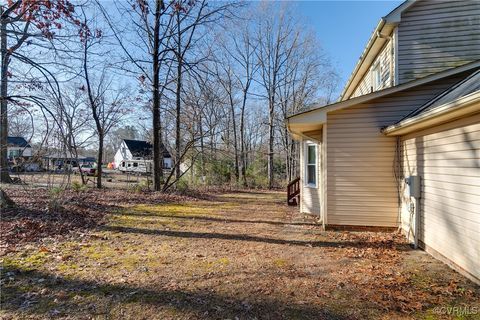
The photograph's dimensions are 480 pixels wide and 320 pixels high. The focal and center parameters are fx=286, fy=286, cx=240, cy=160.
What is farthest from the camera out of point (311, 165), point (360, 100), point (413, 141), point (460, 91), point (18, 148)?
point (311, 165)

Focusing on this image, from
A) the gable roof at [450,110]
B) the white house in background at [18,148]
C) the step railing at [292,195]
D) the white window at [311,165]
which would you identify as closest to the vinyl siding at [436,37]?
the gable roof at [450,110]

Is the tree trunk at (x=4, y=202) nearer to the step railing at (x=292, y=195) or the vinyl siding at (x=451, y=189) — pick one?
the step railing at (x=292, y=195)

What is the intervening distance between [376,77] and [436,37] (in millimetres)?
2161

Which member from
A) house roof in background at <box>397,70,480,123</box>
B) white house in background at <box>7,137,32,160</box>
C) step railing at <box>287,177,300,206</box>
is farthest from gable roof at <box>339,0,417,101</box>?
white house in background at <box>7,137,32,160</box>

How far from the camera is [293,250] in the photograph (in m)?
5.45

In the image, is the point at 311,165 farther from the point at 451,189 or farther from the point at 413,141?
the point at 451,189

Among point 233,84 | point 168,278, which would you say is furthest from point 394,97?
point 233,84

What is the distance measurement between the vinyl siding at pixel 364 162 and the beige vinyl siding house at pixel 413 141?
0.9 inches

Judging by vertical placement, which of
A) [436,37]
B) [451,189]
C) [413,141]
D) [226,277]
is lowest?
[226,277]

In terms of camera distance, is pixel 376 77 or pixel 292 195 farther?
pixel 292 195

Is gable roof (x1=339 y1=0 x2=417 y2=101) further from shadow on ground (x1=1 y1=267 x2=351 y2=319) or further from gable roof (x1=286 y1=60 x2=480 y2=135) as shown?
shadow on ground (x1=1 y1=267 x2=351 y2=319)

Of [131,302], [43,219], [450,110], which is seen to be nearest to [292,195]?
[450,110]

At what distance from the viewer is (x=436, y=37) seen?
25.6 ft

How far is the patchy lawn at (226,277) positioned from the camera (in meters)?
3.13
